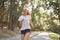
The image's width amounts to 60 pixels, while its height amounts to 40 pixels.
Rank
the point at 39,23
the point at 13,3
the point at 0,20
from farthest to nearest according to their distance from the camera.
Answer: the point at 39,23, the point at 0,20, the point at 13,3

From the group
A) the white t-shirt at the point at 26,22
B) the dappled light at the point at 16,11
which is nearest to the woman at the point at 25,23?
the white t-shirt at the point at 26,22

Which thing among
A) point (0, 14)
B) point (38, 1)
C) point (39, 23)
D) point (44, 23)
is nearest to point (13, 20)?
point (0, 14)

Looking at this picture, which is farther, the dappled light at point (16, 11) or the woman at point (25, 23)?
the dappled light at point (16, 11)

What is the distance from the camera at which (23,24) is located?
307 inches

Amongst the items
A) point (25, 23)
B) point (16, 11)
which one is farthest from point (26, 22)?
point (16, 11)

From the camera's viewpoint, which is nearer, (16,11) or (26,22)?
(26,22)

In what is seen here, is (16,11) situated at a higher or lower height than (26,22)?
higher

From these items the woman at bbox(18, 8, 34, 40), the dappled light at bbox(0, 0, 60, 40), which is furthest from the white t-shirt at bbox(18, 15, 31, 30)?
the dappled light at bbox(0, 0, 60, 40)

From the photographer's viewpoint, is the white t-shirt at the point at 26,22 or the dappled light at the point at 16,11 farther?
the dappled light at the point at 16,11

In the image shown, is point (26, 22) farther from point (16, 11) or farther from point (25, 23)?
point (16, 11)

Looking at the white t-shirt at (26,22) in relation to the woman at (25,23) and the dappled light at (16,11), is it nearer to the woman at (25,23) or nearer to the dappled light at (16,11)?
the woman at (25,23)

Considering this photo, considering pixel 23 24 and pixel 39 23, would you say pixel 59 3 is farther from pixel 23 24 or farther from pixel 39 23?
pixel 39 23

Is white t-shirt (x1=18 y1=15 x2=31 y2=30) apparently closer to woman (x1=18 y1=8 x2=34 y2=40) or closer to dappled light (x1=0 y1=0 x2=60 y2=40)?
woman (x1=18 y1=8 x2=34 y2=40)

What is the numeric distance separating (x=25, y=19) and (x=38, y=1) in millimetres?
29131
